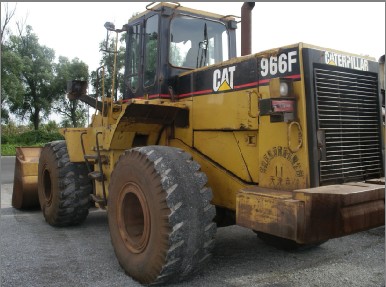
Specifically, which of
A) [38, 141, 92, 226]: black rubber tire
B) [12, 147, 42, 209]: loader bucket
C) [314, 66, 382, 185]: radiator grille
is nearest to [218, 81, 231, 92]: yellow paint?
[314, 66, 382, 185]: radiator grille

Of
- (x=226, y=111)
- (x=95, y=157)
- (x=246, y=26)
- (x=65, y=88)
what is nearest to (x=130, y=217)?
(x=226, y=111)

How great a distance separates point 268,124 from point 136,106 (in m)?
1.51

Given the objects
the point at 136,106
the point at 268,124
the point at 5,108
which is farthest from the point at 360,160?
the point at 5,108

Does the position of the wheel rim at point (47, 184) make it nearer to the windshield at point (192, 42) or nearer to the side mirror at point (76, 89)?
the side mirror at point (76, 89)

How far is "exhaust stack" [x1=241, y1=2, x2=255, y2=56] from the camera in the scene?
575 centimetres

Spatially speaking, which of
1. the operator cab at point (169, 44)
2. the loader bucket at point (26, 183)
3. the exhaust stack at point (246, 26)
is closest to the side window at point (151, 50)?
the operator cab at point (169, 44)

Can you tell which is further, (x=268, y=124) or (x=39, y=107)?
(x=39, y=107)

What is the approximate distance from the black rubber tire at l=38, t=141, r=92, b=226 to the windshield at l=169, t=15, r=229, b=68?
92.9 inches

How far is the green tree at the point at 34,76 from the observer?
33.6m

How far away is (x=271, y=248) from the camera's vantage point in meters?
5.19

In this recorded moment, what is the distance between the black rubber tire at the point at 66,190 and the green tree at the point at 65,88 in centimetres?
2764

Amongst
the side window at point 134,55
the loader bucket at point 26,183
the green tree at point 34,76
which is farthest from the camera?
the green tree at point 34,76

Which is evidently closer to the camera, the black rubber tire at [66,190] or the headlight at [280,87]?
the headlight at [280,87]

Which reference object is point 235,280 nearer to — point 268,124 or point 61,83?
point 268,124
